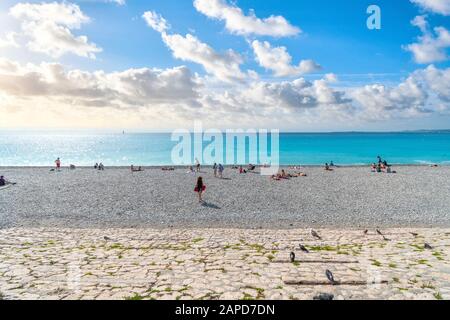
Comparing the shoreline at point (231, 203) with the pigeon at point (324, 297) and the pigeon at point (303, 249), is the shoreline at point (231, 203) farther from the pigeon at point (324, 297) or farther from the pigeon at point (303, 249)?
the pigeon at point (324, 297)

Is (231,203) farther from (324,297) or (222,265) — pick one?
(324,297)

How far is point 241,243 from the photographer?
1252 cm

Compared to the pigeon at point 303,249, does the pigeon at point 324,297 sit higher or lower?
higher

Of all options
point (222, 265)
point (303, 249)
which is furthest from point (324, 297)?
point (303, 249)

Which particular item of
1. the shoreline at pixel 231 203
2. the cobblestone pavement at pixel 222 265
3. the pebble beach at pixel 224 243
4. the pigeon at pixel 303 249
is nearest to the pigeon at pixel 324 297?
the pebble beach at pixel 224 243

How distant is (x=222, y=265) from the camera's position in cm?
960

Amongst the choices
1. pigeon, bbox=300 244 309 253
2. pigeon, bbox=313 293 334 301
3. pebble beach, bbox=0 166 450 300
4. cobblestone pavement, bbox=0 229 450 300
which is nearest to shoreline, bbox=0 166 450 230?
pebble beach, bbox=0 166 450 300

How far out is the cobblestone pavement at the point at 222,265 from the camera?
7566 millimetres

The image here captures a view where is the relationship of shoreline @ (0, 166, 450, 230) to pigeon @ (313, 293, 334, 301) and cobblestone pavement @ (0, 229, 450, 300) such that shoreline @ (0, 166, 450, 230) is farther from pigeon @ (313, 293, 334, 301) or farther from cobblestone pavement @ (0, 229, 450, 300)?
pigeon @ (313, 293, 334, 301)

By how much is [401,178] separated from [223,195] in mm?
21890

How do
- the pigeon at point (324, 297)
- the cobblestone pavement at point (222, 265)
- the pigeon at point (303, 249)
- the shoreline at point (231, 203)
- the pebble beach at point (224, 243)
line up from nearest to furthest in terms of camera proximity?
the pigeon at point (324, 297), the cobblestone pavement at point (222, 265), the pebble beach at point (224, 243), the pigeon at point (303, 249), the shoreline at point (231, 203)

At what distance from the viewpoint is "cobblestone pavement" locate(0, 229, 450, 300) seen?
7.57 meters
